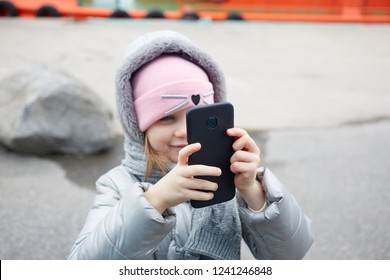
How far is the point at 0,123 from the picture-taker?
3.78 m

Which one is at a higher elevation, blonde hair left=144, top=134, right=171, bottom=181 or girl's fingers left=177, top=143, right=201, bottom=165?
girl's fingers left=177, top=143, right=201, bottom=165

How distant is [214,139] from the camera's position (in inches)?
52.9

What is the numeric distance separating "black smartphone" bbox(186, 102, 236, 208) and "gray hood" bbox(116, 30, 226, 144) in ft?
1.38

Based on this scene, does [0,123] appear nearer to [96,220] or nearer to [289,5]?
[96,220]

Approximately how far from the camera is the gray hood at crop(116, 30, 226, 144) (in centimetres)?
165

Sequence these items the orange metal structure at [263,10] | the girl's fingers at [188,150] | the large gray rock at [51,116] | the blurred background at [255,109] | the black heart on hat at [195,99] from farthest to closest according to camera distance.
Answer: the orange metal structure at [263,10] < the large gray rock at [51,116] < the blurred background at [255,109] < the black heart on hat at [195,99] < the girl's fingers at [188,150]

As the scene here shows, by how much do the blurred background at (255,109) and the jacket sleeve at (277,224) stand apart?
124 cm

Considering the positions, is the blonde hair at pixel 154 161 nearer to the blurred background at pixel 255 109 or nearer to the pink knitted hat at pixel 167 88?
the pink knitted hat at pixel 167 88

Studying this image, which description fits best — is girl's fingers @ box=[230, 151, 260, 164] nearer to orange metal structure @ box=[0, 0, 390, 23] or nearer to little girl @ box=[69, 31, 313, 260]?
little girl @ box=[69, 31, 313, 260]

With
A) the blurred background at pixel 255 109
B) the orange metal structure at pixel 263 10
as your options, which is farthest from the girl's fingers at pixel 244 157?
the orange metal structure at pixel 263 10

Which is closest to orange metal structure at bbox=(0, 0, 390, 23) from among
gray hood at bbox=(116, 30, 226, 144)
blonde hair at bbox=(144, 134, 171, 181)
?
gray hood at bbox=(116, 30, 226, 144)

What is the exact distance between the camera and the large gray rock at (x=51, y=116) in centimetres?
373

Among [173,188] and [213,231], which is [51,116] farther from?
[173,188]

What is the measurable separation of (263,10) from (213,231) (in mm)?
11178
